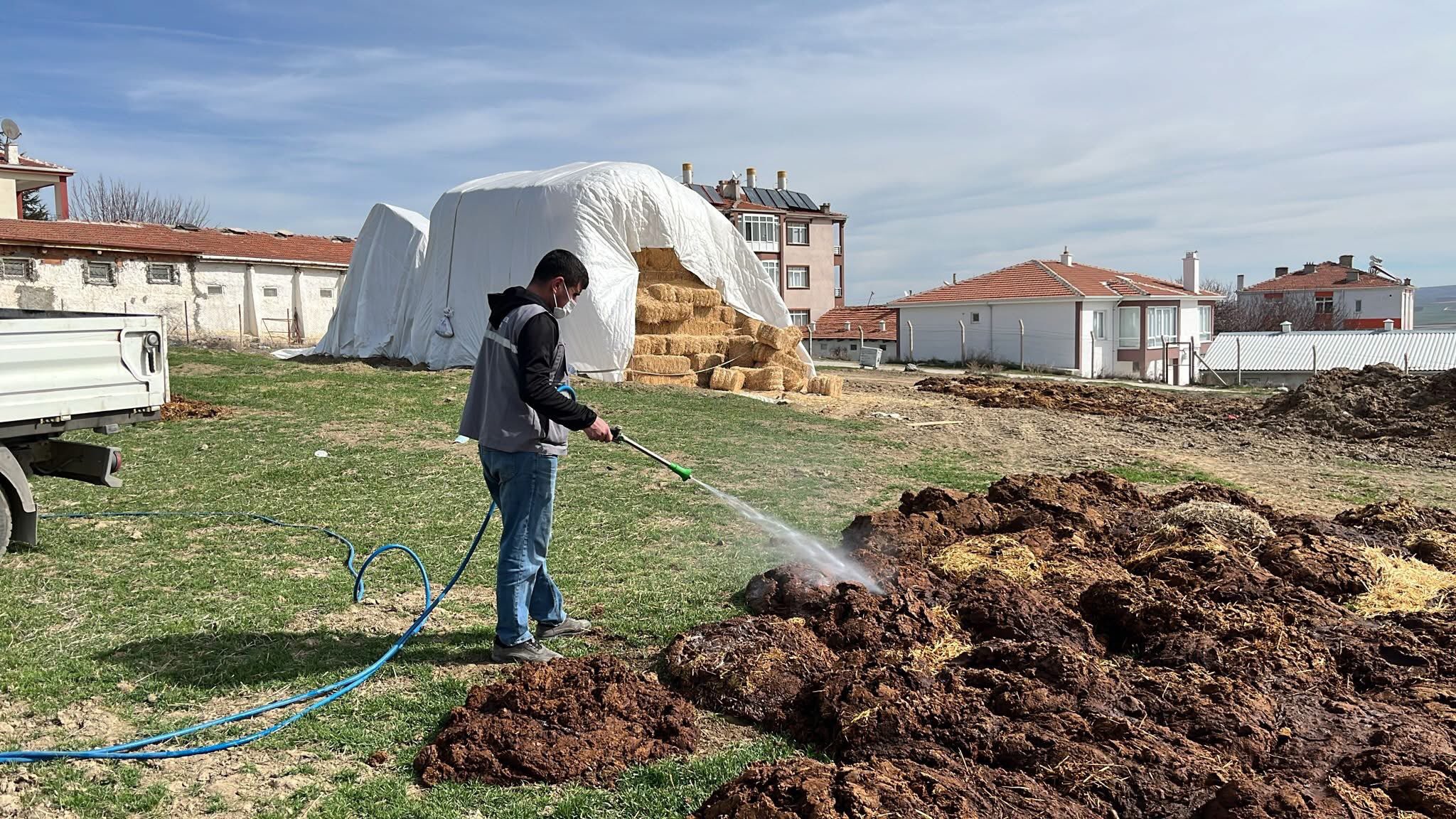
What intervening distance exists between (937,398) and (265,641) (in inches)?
709

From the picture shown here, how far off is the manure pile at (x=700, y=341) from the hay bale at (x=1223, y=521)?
46.5ft

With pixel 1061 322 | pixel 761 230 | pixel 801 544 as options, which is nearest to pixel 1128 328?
pixel 1061 322

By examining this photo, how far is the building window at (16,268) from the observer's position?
3053cm

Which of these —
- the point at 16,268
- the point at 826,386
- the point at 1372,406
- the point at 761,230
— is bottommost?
the point at 1372,406

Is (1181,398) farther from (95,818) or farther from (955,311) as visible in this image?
(95,818)

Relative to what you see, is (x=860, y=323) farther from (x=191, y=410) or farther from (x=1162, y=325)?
(x=191, y=410)

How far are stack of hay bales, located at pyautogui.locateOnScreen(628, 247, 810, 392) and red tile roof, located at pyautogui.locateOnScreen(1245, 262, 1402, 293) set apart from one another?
72508 millimetres

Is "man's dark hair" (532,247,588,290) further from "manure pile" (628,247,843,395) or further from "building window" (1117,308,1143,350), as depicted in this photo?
"building window" (1117,308,1143,350)

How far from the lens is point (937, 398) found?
2212cm

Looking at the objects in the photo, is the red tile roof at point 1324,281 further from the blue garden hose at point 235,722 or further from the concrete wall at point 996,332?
the blue garden hose at point 235,722

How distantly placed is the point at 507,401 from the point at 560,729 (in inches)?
66.0

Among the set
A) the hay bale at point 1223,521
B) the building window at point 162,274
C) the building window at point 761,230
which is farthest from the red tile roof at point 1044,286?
the hay bale at point 1223,521

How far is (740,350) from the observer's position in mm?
22859

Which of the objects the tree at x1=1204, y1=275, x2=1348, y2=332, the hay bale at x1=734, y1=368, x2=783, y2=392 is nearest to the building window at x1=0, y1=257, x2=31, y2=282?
A: the hay bale at x1=734, y1=368, x2=783, y2=392
